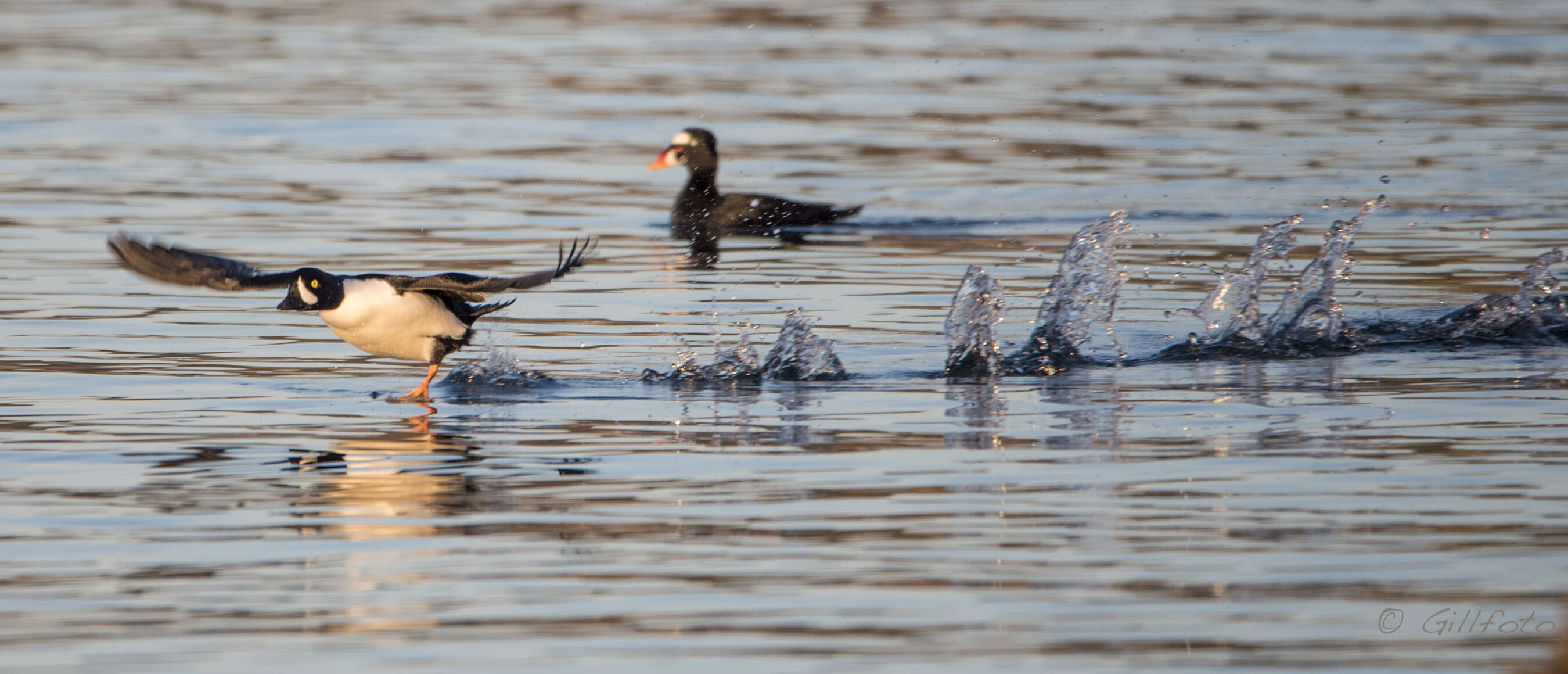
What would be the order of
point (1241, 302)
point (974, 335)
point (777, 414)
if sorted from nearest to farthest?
point (777, 414)
point (974, 335)
point (1241, 302)

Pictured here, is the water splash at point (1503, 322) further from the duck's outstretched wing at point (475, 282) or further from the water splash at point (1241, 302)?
the duck's outstretched wing at point (475, 282)

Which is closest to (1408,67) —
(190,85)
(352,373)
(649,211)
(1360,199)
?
(1360,199)

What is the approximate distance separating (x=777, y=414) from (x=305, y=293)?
1979 mm

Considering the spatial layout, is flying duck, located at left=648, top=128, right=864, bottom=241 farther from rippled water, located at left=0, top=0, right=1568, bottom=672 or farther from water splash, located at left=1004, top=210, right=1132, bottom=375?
water splash, located at left=1004, top=210, right=1132, bottom=375

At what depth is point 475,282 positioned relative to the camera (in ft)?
25.8

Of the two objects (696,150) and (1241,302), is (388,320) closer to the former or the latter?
(1241,302)

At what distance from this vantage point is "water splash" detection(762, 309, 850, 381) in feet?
28.5

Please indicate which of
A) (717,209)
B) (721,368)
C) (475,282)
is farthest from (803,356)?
(717,209)

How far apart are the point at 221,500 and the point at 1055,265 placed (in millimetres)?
6789

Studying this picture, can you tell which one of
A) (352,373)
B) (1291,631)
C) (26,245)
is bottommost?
(1291,631)

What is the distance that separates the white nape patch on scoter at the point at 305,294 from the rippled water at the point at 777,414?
415 mm

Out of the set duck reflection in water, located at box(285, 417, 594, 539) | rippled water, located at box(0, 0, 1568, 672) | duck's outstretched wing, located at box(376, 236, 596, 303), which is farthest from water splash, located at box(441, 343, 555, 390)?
duck reflection in water, located at box(285, 417, 594, 539)

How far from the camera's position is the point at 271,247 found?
487 inches

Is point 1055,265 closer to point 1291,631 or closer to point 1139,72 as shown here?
point 1291,631
